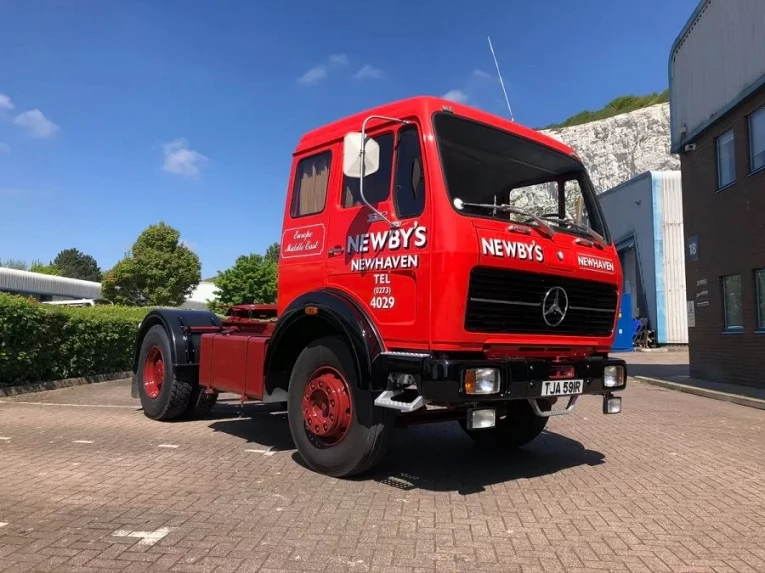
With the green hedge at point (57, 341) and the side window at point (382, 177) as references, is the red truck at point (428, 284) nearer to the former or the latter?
the side window at point (382, 177)

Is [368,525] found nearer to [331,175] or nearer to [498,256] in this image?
[498,256]

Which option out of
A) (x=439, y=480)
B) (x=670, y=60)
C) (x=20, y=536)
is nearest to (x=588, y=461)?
(x=439, y=480)

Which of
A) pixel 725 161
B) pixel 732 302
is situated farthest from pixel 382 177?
pixel 725 161

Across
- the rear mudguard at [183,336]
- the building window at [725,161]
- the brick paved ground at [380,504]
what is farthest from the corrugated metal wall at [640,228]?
the rear mudguard at [183,336]

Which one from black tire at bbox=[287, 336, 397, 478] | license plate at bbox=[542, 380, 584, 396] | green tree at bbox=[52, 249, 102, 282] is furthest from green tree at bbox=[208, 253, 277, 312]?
green tree at bbox=[52, 249, 102, 282]

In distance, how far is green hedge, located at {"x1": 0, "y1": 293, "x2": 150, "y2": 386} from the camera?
1030 cm

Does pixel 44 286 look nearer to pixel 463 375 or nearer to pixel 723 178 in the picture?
pixel 723 178

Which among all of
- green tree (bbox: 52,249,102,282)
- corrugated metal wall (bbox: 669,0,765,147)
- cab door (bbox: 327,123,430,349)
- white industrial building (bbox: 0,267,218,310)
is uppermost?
green tree (bbox: 52,249,102,282)

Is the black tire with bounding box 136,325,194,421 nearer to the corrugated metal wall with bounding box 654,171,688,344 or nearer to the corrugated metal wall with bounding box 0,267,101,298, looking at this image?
the corrugated metal wall with bounding box 654,171,688,344

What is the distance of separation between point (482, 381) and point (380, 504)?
116 centimetres

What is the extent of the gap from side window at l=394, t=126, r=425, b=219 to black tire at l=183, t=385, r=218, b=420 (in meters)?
3.95

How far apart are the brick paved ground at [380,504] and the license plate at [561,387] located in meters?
0.79

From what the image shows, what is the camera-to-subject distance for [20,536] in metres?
3.74

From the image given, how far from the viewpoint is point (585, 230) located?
5.54 metres
